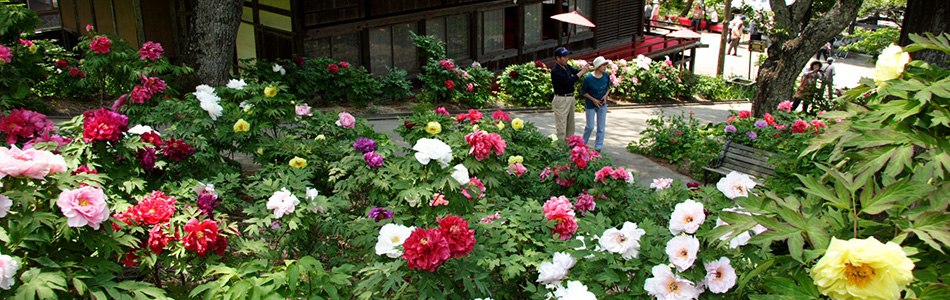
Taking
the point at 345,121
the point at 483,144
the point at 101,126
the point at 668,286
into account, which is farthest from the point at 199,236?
the point at 345,121

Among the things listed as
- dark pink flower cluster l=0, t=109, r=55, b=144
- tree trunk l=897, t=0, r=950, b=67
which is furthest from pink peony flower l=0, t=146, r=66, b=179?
tree trunk l=897, t=0, r=950, b=67

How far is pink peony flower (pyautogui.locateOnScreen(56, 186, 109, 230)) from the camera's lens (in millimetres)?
2733

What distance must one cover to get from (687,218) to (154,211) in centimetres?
252

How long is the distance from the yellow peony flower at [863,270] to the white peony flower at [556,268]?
1.43 m

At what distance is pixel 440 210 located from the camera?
372cm

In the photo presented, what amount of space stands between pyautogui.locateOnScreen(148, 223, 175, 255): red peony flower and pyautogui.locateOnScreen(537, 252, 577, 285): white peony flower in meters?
1.84

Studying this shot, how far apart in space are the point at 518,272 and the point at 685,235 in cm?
83

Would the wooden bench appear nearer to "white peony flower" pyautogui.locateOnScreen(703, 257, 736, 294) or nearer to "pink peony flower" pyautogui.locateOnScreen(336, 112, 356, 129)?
"pink peony flower" pyautogui.locateOnScreen(336, 112, 356, 129)

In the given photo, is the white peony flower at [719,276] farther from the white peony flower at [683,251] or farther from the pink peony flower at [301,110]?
the pink peony flower at [301,110]

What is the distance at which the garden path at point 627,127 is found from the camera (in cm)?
911

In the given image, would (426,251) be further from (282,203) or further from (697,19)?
(697,19)

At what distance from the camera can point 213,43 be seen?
8414mm

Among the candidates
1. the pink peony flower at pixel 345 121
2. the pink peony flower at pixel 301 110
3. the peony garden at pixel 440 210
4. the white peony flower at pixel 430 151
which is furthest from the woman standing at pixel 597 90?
the white peony flower at pixel 430 151

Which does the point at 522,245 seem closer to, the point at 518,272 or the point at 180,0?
the point at 518,272
